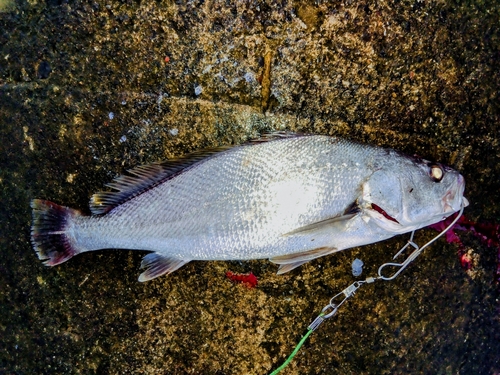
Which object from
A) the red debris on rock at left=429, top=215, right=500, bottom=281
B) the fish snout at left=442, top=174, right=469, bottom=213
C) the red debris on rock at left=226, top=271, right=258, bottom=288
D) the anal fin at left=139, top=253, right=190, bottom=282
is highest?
the fish snout at left=442, top=174, right=469, bottom=213

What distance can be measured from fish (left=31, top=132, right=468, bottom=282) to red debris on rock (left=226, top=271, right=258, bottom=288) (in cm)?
33

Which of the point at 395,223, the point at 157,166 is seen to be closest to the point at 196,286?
the point at 157,166

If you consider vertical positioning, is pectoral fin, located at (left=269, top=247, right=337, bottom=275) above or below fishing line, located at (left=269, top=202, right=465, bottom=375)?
above

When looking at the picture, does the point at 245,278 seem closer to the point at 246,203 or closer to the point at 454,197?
the point at 246,203

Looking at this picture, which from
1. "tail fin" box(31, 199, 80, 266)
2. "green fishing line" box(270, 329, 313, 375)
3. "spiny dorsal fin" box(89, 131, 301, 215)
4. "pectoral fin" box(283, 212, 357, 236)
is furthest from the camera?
"green fishing line" box(270, 329, 313, 375)

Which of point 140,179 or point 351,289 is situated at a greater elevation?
point 140,179

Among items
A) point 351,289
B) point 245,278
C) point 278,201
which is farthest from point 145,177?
point 351,289

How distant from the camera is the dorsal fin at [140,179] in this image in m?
2.33

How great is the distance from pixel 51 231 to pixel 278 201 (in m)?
1.34

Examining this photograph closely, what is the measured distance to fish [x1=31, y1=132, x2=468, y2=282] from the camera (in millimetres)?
2223

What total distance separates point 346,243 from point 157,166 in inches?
44.2

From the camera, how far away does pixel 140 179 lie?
2.38 meters

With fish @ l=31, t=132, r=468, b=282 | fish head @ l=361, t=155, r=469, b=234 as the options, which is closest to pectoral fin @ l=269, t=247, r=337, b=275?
fish @ l=31, t=132, r=468, b=282

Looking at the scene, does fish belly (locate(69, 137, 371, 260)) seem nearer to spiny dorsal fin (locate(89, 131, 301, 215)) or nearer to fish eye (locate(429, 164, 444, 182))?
spiny dorsal fin (locate(89, 131, 301, 215))
